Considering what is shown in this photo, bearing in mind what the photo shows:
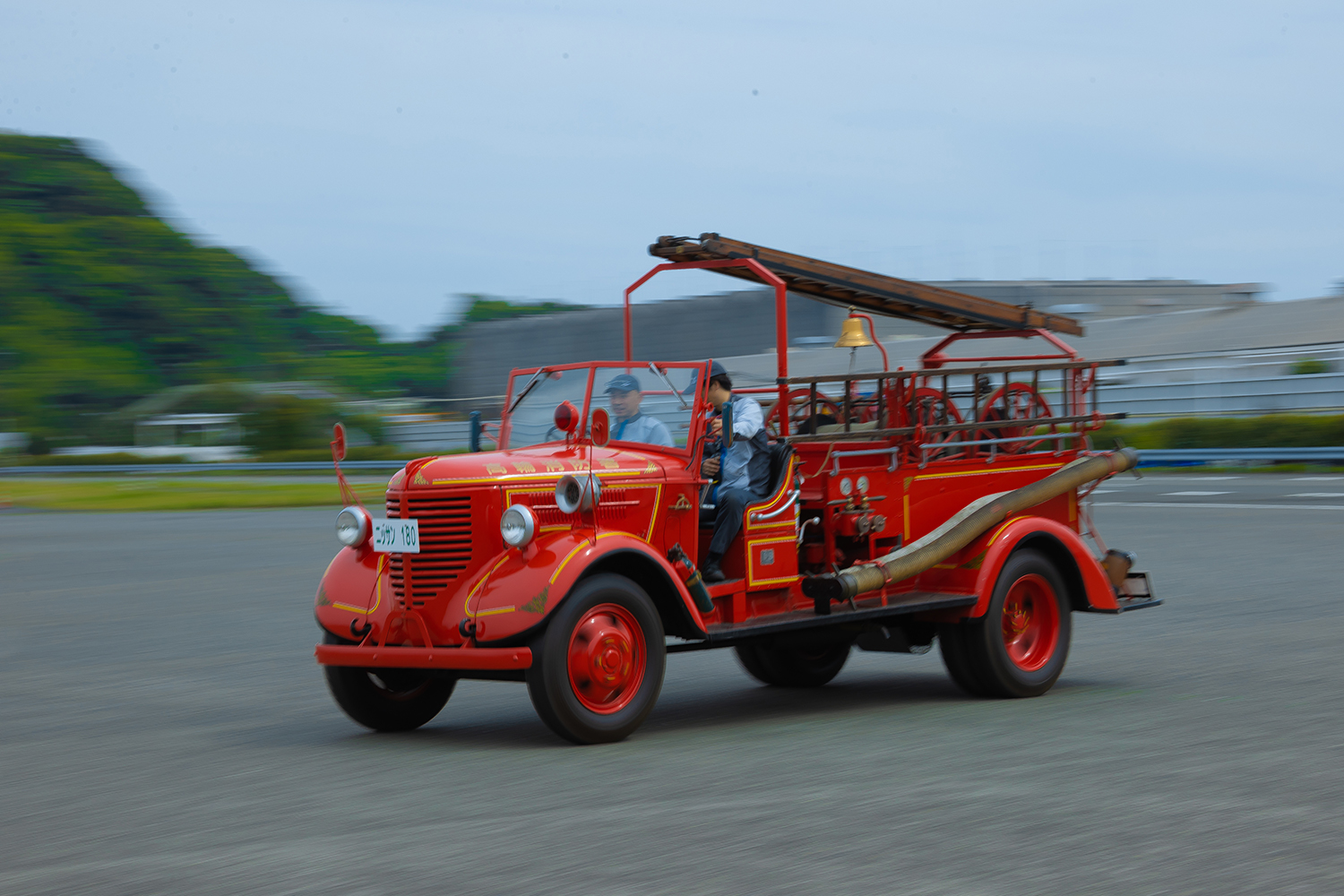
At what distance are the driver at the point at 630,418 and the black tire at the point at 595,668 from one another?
1.11 metres

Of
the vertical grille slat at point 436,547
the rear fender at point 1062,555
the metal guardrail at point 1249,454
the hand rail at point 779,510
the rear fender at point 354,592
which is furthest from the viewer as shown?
the metal guardrail at point 1249,454

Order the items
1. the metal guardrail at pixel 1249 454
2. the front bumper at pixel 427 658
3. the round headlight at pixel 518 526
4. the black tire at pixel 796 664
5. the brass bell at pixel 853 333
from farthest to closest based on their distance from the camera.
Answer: the metal guardrail at pixel 1249 454, the brass bell at pixel 853 333, the black tire at pixel 796 664, the round headlight at pixel 518 526, the front bumper at pixel 427 658

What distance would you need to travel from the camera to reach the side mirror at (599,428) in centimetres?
745

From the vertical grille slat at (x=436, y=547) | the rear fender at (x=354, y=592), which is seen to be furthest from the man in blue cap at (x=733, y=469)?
the rear fender at (x=354, y=592)

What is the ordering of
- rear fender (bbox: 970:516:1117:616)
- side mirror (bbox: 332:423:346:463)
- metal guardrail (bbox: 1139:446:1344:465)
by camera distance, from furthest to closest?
metal guardrail (bbox: 1139:446:1344:465) → rear fender (bbox: 970:516:1117:616) → side mirror (bbox: 332:423:346:463)

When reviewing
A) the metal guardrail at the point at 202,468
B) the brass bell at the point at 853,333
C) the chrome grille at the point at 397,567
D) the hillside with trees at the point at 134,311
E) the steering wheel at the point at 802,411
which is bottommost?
the metal guardrail at the point at 202,468

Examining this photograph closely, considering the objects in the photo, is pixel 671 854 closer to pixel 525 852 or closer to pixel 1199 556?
pixel 525 852

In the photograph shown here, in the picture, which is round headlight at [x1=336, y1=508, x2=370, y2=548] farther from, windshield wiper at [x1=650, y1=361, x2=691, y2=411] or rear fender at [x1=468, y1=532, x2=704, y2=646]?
windshield wiper at [x1=650, y1=361, x2=691, y2=411]

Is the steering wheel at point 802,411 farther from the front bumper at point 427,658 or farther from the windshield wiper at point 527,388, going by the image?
the front bumper at point 427,658

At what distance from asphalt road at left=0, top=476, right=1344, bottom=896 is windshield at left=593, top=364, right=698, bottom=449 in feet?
5.28

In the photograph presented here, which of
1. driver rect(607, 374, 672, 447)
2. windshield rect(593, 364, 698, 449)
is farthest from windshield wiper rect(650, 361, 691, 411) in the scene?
driver rect(607, 374, 672, 447)

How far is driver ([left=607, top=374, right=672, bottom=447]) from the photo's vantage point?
8234mm

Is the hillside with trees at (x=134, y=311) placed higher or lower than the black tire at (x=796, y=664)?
higher

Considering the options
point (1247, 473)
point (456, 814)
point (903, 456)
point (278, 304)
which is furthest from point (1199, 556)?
point (278, 304)
